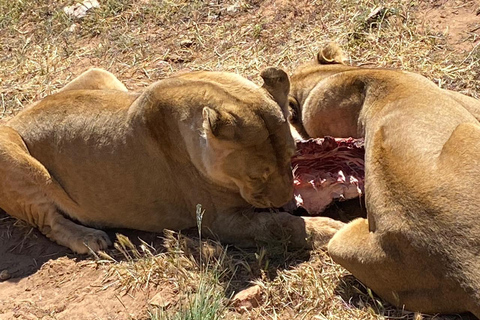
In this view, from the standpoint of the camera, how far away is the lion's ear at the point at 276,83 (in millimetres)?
5438

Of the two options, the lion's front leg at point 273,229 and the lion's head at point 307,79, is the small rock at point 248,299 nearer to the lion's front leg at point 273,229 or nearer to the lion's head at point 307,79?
the lion's front leg at point 273,229

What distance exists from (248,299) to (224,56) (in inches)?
173

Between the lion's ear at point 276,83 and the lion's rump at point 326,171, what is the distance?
2.11ft

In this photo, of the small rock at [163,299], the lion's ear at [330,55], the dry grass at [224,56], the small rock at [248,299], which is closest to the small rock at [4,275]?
the dry grass at [224,56]

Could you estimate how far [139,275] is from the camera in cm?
549

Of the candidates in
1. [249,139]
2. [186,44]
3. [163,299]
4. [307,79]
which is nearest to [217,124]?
[249,139]

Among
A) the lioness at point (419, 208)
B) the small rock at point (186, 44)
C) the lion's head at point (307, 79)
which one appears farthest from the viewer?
the small rock at point (186, 44)

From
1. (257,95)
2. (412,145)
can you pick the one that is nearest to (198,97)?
(257,95)

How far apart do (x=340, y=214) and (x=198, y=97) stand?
1.43m

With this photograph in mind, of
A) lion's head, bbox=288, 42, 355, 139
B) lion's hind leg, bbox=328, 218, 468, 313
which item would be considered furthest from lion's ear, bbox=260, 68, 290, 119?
lion's hind leg, bbox=328, 218, 468, 313

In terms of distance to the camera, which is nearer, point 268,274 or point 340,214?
point 268,274

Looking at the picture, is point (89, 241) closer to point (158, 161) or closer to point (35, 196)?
point (35, 196)

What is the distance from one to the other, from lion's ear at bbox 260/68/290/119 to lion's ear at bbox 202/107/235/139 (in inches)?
18.8

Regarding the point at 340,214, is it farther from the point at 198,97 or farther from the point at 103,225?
the point at 103,225
